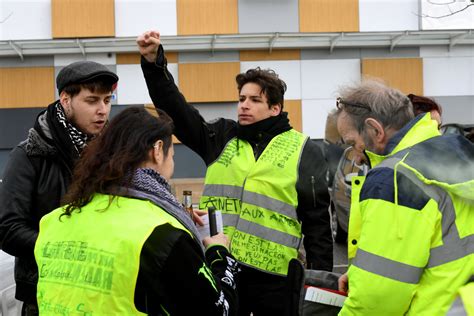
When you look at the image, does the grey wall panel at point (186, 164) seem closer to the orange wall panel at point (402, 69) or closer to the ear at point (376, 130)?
the orange wall panel at point (402, 69)

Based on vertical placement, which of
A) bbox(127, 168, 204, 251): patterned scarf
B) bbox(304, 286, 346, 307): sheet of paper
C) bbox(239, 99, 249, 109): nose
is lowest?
bbox(304, 286, 346, 307): sheet of paper

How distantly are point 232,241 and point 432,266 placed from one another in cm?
139

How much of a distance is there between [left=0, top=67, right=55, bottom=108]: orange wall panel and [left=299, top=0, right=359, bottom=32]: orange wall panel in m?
7.65

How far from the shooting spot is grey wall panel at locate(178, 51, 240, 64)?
16406mm

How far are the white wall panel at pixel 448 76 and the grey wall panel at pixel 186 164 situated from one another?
7247mm

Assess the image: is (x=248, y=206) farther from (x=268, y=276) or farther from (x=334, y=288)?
(x=334, y=288)

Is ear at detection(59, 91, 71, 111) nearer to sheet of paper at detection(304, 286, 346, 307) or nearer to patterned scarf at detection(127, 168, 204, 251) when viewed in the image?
patterned scarf at detection(127, 168, 204, 251)

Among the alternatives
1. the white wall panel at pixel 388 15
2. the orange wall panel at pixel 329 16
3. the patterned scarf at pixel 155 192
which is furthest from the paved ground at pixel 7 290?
the white wall panel at pixel 388 15

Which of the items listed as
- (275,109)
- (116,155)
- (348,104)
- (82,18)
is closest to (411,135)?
(348,104)

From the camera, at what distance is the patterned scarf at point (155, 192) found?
180cm

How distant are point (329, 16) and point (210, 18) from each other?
358cm

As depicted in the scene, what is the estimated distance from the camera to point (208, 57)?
16453 millimetres

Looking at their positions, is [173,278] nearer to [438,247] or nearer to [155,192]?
[155,192]

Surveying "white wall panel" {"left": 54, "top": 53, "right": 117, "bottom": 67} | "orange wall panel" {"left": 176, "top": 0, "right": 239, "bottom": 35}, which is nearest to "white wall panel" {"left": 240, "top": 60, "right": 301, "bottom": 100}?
"orange wall panel" {"left": 176, "top": 0, "right": 239, "bottom": 35}
